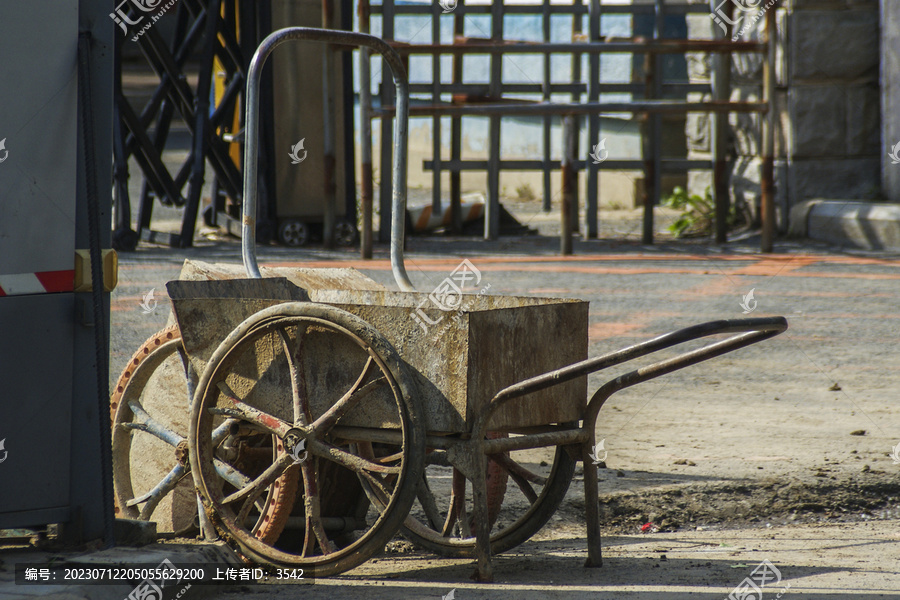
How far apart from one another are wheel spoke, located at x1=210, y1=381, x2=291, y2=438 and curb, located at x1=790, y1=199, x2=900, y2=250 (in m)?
9.05

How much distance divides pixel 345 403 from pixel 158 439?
108 centimetres

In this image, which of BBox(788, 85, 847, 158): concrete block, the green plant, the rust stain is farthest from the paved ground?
the green plant

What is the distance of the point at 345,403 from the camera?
320 centimetres

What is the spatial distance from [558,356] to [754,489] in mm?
1436

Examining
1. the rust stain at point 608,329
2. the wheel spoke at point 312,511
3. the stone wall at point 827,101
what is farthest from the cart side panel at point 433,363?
the stone wall at point 827,101

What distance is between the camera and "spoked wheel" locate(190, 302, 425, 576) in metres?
3.14

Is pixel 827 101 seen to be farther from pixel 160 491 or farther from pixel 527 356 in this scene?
pixel 160 491

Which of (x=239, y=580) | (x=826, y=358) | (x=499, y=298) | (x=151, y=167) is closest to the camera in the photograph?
(x=239, y=580)

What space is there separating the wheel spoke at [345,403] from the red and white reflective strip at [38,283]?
0.82 meters

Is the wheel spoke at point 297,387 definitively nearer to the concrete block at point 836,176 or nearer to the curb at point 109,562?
the curb at point 109,562

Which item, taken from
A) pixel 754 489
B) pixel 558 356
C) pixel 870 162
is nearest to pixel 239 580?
pixel 558 356

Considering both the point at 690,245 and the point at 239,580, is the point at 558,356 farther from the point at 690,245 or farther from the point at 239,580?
the point at 690,245

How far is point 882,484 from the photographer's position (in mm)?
4402

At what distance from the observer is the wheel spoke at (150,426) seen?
3758 millimetres
